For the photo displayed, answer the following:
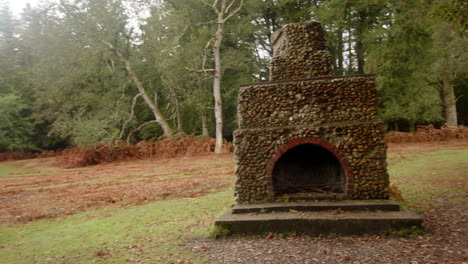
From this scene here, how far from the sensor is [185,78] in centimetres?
2658

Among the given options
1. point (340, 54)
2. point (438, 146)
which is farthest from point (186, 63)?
point (438, 146)

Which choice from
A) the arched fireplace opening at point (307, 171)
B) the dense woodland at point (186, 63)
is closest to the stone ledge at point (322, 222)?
the arched fireplace opening at point (307, 171)

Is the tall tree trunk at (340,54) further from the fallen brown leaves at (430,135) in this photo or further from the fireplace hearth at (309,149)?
the fireplace hearth at (309,149)

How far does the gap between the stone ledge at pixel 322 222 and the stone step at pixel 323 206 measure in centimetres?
17

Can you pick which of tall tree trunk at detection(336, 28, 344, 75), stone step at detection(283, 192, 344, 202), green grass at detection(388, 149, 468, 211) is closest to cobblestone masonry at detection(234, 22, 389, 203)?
stone step at detection(283, 192, 344, 202)

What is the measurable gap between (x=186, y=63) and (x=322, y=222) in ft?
66.9

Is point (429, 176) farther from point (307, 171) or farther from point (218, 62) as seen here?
point (218, 62)

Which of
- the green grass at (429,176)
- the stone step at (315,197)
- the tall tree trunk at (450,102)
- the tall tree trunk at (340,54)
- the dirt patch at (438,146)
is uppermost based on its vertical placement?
the tall tree trunk at (340,54)

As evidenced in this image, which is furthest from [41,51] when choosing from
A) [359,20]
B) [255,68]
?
[359,20]

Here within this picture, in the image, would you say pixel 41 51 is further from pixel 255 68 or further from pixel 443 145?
pixel 443 145

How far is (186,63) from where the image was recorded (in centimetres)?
2569

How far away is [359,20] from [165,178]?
19318mm

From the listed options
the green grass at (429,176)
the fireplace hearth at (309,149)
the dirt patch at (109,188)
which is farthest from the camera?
the dirt patch at (109,188)

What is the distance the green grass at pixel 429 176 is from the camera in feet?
31.8
